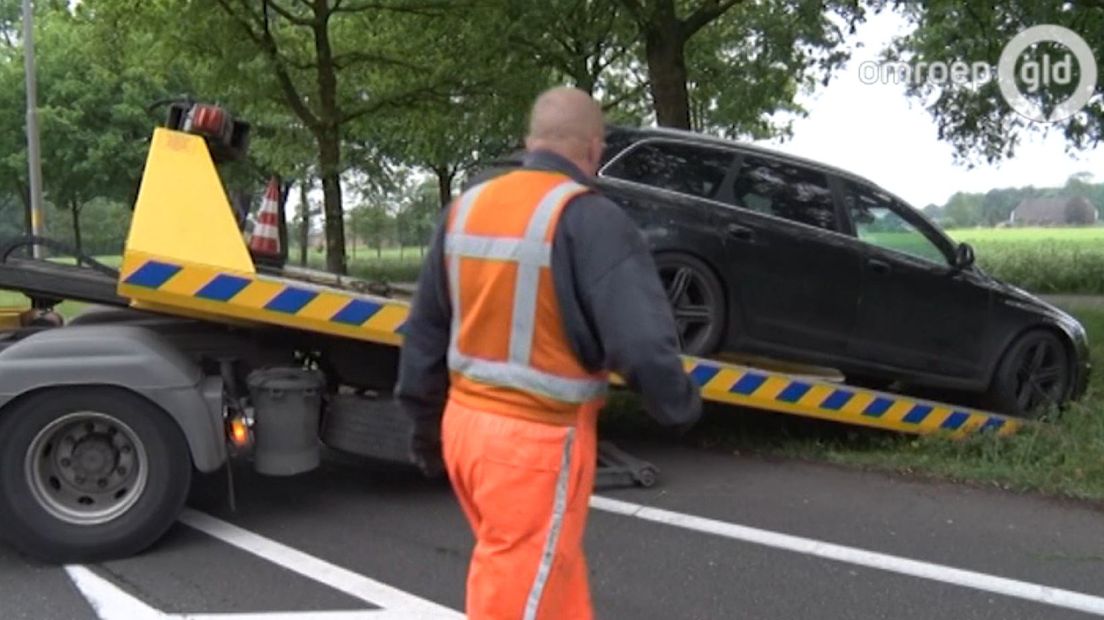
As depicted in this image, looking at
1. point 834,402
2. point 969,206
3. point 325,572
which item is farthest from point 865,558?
point 969,206

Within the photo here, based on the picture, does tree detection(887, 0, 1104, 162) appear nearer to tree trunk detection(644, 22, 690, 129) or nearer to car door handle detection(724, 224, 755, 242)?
tree trunk detection(644, 22, 690, 129)

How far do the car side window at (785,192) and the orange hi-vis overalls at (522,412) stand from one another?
4125mm

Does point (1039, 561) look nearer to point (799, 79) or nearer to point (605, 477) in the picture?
point (605, 477)

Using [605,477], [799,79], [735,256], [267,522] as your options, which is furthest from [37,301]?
[799,79]

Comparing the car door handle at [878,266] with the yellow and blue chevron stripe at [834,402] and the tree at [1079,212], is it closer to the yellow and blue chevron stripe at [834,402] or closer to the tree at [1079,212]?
the yellow and blue chevron stripe at [834,402]

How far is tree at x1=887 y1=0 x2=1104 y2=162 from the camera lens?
40.2 feet

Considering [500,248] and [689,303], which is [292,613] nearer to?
[500,248]

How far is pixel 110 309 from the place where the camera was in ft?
18.8

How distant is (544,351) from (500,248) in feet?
0.88

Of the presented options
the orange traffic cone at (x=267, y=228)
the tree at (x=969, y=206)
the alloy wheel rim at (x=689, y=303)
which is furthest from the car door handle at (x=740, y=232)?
the tree at (x=969, y=206)

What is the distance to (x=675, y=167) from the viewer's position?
6.42 meters

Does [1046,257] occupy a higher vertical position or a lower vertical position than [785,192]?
lower

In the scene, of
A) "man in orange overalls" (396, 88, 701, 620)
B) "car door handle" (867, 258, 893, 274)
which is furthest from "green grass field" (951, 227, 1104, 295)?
"man in orange overalls" (396, 88, 701, 620)

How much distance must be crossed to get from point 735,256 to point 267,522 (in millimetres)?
3053
